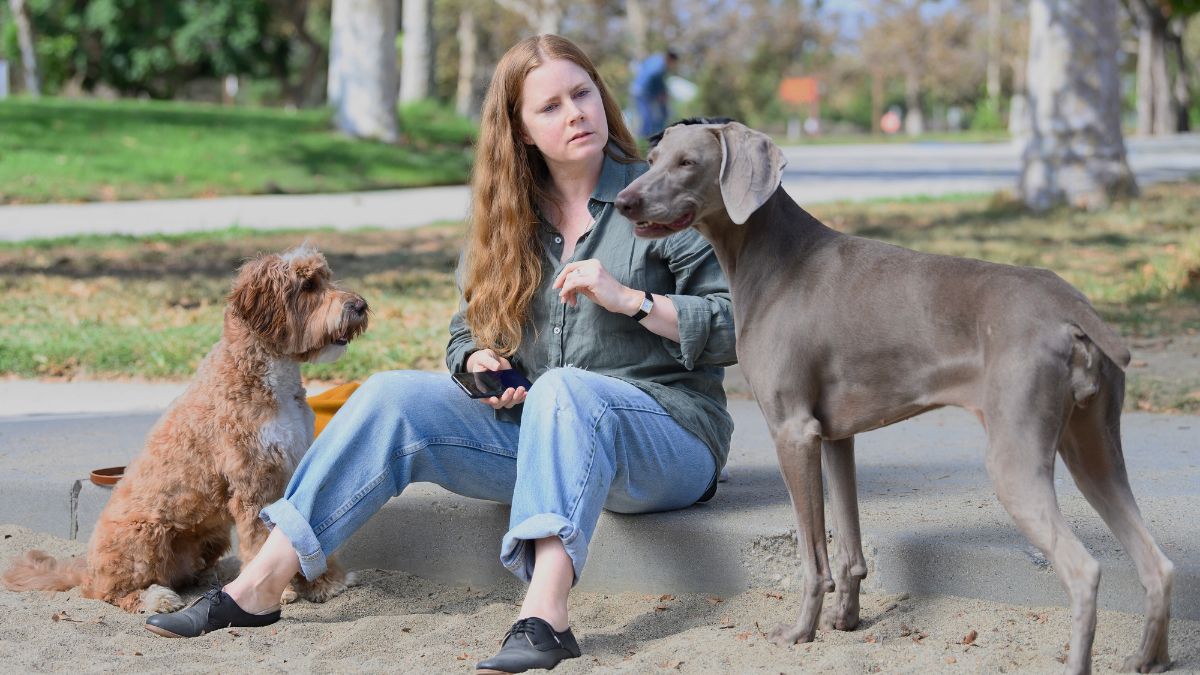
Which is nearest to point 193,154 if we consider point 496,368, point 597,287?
point 496,368

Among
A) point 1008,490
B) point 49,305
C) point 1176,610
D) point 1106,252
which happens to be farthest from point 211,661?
point 1106,252

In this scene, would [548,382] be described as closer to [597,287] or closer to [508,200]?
[597,287]

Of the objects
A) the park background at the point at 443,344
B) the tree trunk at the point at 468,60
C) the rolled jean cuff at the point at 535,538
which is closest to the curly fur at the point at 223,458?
the park background at the point at 443,344

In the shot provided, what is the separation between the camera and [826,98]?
6838 centimetres

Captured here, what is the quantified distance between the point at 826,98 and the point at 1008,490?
222ft

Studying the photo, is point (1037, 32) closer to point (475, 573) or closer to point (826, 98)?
point (475, 573)

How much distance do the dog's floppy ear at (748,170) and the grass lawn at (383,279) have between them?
3.69 metres

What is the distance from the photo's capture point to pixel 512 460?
399 centimetres

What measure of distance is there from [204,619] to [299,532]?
1.24ft

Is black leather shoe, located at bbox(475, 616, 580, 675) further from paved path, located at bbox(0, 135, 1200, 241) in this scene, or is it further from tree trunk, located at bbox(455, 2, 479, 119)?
tree trunk, located at bbox(455, 2, 479, 119)

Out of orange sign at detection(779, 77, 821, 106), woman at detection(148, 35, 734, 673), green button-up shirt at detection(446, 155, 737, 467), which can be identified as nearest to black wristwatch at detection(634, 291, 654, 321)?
woman at detection(148, 35, 734, 673)

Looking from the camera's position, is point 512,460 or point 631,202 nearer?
point 631,202

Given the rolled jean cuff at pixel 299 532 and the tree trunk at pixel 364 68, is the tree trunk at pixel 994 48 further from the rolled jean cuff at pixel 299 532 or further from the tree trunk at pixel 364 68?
the rolled jean cuff at pixel 299 532

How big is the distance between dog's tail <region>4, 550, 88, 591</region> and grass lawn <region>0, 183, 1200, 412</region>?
9.65 ft
